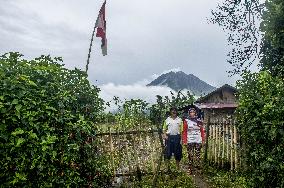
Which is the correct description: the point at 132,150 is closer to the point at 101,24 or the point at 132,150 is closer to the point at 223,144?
the point at 223,144

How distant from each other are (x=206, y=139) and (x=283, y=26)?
4780 millimetres

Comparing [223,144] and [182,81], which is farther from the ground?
[182,81]

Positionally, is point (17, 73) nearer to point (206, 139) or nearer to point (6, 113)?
point (6, 113)

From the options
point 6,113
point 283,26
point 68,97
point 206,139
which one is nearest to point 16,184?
point 6,113

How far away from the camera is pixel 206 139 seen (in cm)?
1366

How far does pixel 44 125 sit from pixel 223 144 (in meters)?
7.23

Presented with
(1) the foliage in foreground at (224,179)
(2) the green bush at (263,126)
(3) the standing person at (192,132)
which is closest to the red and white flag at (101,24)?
(3) the standing person at (192,132)

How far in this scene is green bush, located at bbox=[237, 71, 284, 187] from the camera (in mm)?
7215

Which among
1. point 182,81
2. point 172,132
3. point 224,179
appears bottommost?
point 224,179

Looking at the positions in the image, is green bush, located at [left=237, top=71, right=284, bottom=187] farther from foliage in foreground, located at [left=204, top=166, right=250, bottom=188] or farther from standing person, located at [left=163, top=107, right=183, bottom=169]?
standing person, located at [left=163, top=107, right=183, bottom=169]

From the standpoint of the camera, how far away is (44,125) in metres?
6.58

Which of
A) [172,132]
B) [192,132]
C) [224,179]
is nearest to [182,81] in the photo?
[192,132]

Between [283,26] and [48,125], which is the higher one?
[283,26]

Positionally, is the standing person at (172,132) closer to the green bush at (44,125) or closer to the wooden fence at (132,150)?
the wooden fence at (132,150)
